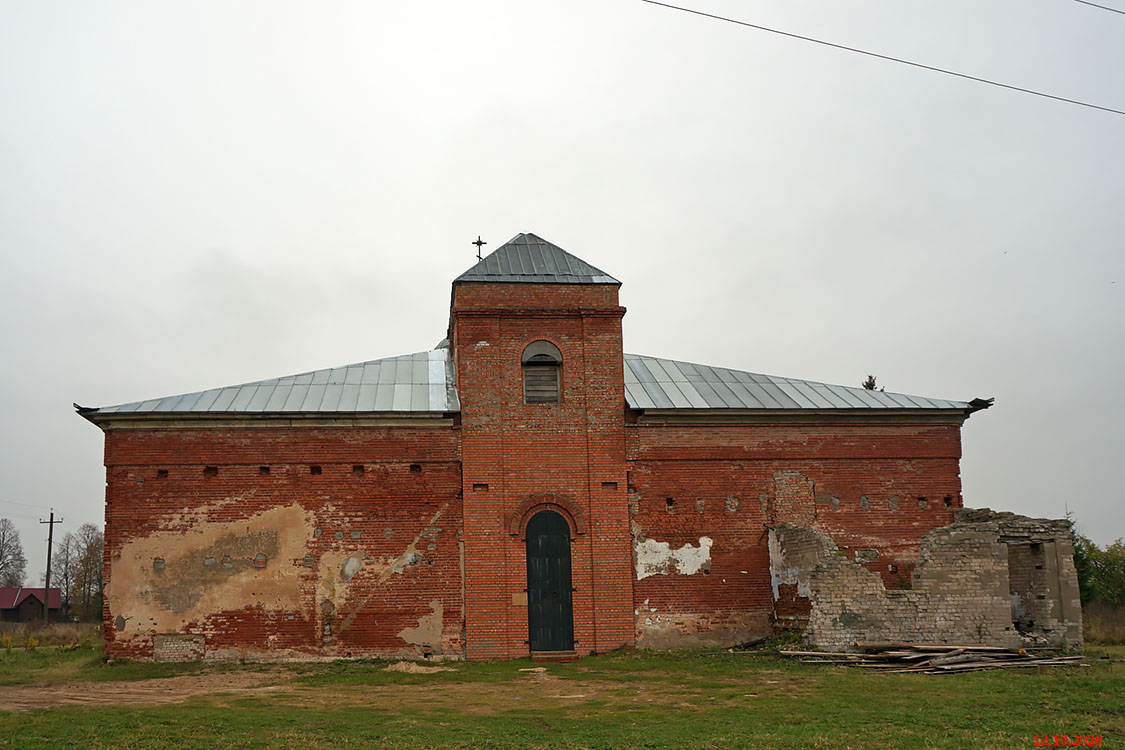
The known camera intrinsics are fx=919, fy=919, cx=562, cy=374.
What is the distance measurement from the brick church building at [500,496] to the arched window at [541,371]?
0.16 ft

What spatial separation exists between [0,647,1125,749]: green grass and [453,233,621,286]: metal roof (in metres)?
8.25

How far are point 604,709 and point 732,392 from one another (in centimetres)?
1005

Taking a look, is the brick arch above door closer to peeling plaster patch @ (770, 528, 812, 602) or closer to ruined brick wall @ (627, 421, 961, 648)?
ruined brick wall @ (627, 421, 961, 648)

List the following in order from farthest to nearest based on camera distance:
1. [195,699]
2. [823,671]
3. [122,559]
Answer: [122,559] < [823,671] < [195,699]

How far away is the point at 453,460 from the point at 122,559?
22.2ft

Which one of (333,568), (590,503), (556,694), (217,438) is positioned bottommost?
(556,694)

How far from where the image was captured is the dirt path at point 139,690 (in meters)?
13.7

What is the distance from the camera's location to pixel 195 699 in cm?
1391

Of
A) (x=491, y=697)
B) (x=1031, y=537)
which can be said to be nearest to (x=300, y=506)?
(x=491, y=697)

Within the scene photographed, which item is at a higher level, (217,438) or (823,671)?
(217,438)

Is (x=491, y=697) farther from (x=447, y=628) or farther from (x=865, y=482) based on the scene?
(x=865, y=482)

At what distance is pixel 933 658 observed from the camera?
51.8ft

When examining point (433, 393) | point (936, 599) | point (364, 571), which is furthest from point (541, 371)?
point (936, 599)

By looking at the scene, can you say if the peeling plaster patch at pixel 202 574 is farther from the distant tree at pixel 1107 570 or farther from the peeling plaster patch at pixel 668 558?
the distant tree at pixel 1107 570
